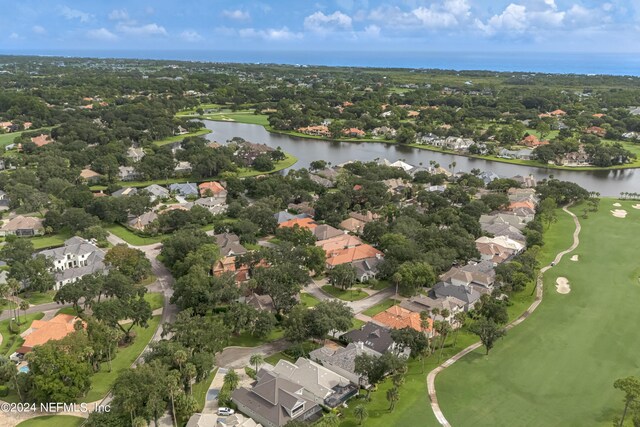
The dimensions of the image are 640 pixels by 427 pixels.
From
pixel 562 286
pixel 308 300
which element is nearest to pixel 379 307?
pixel 308 300

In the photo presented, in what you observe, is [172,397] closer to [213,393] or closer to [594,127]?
[213,393]

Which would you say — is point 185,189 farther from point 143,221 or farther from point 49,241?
point 49,241

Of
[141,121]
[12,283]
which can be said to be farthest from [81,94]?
[12,283]

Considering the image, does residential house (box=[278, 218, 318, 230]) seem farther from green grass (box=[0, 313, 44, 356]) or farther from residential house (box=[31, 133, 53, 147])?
residential house (box=[31, 133, 53, 147])

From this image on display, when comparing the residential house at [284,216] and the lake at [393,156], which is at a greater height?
the lake at [393,156]

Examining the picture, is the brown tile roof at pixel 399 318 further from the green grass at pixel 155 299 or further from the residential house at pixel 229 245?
the green grass at pixel 155 299

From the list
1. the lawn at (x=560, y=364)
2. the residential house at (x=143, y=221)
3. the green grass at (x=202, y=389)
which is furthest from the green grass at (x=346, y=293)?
the residential house at (x=143, y=221)
